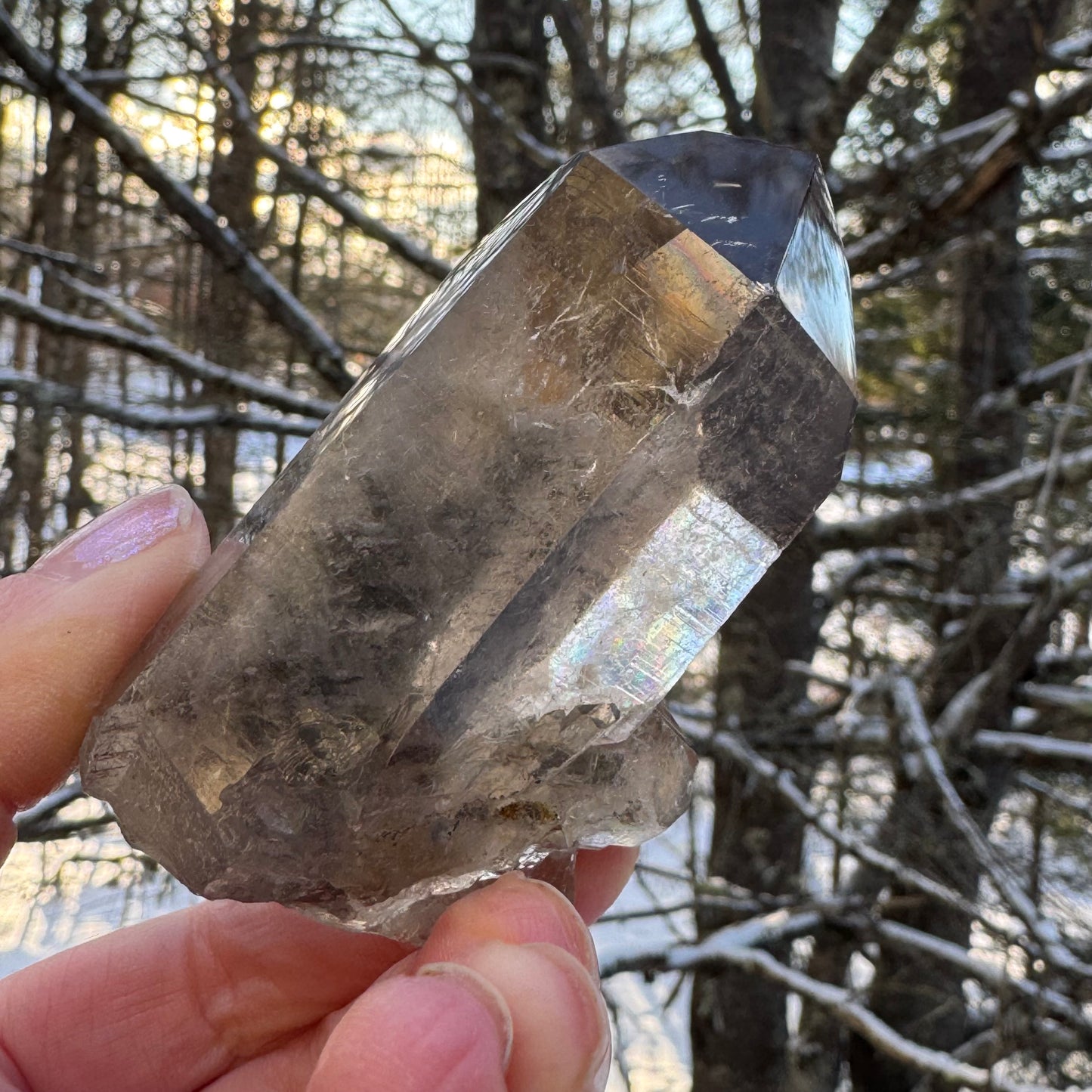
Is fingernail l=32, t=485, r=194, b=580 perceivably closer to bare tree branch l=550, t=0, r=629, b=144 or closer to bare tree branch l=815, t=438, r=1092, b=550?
bare tree branch l=550, t=0, r=629, b=144

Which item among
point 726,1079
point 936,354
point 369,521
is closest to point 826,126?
point 369,521

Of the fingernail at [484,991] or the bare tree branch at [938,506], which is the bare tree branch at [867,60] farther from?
the fingernail at [484,991]

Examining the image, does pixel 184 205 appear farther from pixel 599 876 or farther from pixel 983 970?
pixel 983 970

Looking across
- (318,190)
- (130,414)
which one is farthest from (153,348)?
(318,190)

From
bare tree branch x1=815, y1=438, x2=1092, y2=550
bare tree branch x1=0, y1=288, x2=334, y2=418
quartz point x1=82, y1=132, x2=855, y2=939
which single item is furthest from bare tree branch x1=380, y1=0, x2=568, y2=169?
quartz point x1=82, y1=132, x2=855, y2=939

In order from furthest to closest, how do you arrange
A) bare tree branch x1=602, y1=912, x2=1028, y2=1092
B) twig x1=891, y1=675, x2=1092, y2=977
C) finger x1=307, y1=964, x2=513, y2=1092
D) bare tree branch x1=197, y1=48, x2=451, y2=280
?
bare tree branch x1=197, y1=48, x2=451, y2=280
bare tree branch x1=602, y1=912, x2=1028, y2=1092
twig x1=891, y1=675, x2=1092, y2=977
finger x1=307, y1=964, x2=513, y2=1092

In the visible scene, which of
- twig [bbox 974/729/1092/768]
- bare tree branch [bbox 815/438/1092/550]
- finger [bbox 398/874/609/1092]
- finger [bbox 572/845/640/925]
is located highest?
bare tree branch [bbox 815/438/1092/550]

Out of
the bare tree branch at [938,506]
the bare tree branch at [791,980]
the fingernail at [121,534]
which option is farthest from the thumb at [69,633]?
the bare tree branch at [938,506]
